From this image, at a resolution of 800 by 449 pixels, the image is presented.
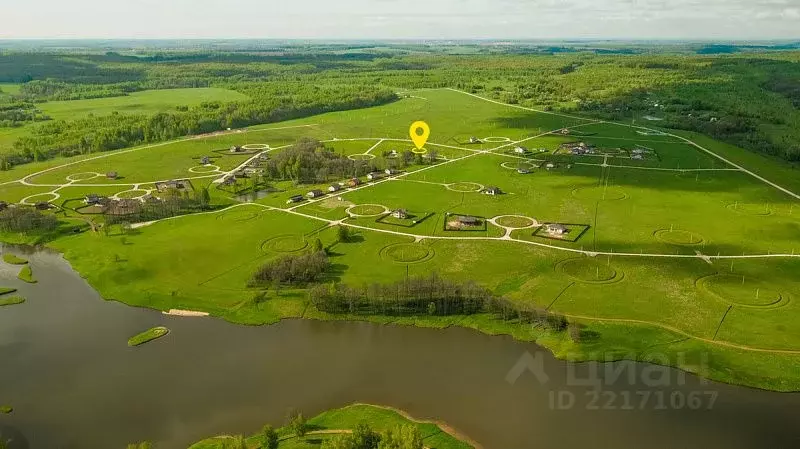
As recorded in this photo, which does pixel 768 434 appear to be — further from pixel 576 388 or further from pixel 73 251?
pixel 73 251

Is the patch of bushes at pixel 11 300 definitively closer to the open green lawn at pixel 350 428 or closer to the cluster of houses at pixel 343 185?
the open green lawn at pixel 350 428

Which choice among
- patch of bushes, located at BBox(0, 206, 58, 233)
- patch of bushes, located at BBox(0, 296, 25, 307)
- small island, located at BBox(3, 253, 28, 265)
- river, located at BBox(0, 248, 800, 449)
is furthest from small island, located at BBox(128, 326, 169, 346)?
patch of bushes, located at BBox(0, 206, 58, 233)

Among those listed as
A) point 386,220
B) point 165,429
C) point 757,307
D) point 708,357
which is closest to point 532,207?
point 386,220

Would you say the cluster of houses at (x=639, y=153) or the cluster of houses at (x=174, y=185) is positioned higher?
the cluster of houses at (x=639, y=153)

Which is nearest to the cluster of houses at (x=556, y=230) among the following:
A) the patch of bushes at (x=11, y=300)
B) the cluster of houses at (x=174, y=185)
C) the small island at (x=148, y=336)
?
the small island at (x=148, y=336)

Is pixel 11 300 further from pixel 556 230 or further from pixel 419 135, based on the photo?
pixel 419 135

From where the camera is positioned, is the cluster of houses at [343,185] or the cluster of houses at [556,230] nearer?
the cluster of houses at [556,230]
